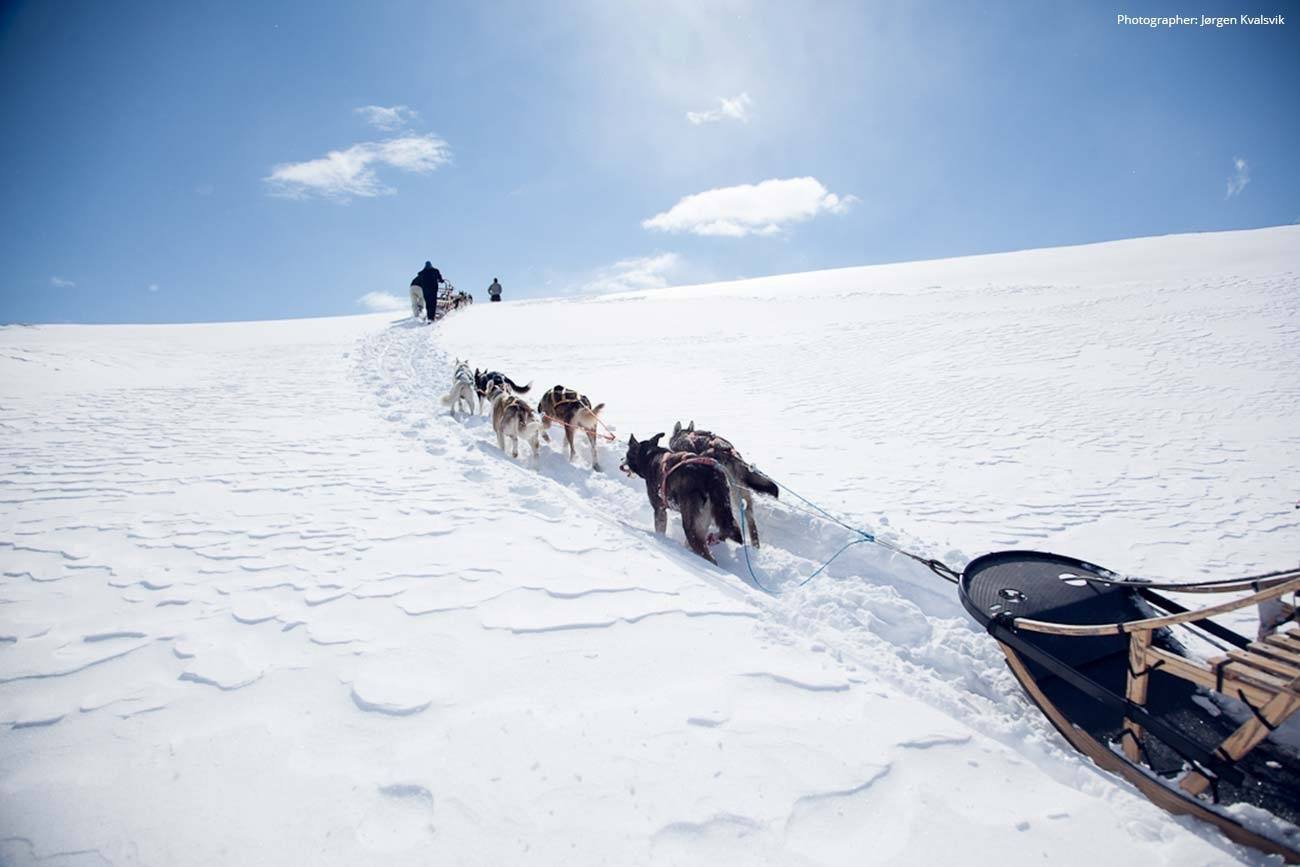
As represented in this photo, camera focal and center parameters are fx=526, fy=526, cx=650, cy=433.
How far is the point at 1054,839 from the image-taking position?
1.84 metres

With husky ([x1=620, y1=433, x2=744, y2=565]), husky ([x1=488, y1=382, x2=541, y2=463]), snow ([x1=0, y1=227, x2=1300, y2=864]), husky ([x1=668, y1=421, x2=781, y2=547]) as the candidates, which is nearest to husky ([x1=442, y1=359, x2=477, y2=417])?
snow ([x1=0, y1=227, x2=1300, y2=864])

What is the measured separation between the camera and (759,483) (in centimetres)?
454

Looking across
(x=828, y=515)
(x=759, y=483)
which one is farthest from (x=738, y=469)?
(x=828, y=515)

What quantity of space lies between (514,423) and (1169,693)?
5.99 m

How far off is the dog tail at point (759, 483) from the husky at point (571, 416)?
2.32 m

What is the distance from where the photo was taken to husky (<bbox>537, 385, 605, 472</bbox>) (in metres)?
6.41

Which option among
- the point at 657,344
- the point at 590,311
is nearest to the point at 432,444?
the point at 657,344

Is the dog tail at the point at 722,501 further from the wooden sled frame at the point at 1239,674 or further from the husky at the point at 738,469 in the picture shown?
the wooden sled frame at the point at 1239,674

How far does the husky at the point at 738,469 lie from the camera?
4.47 m

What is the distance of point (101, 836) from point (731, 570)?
341 cm

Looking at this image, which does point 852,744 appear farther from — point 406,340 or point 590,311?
point 590,311

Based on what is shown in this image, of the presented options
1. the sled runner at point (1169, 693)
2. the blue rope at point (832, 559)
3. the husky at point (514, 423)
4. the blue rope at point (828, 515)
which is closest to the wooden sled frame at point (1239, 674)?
the sled runner at point (1169, 693)

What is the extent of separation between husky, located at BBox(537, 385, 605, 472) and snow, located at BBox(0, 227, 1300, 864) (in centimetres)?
30

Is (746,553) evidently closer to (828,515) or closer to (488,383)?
(828,515)
